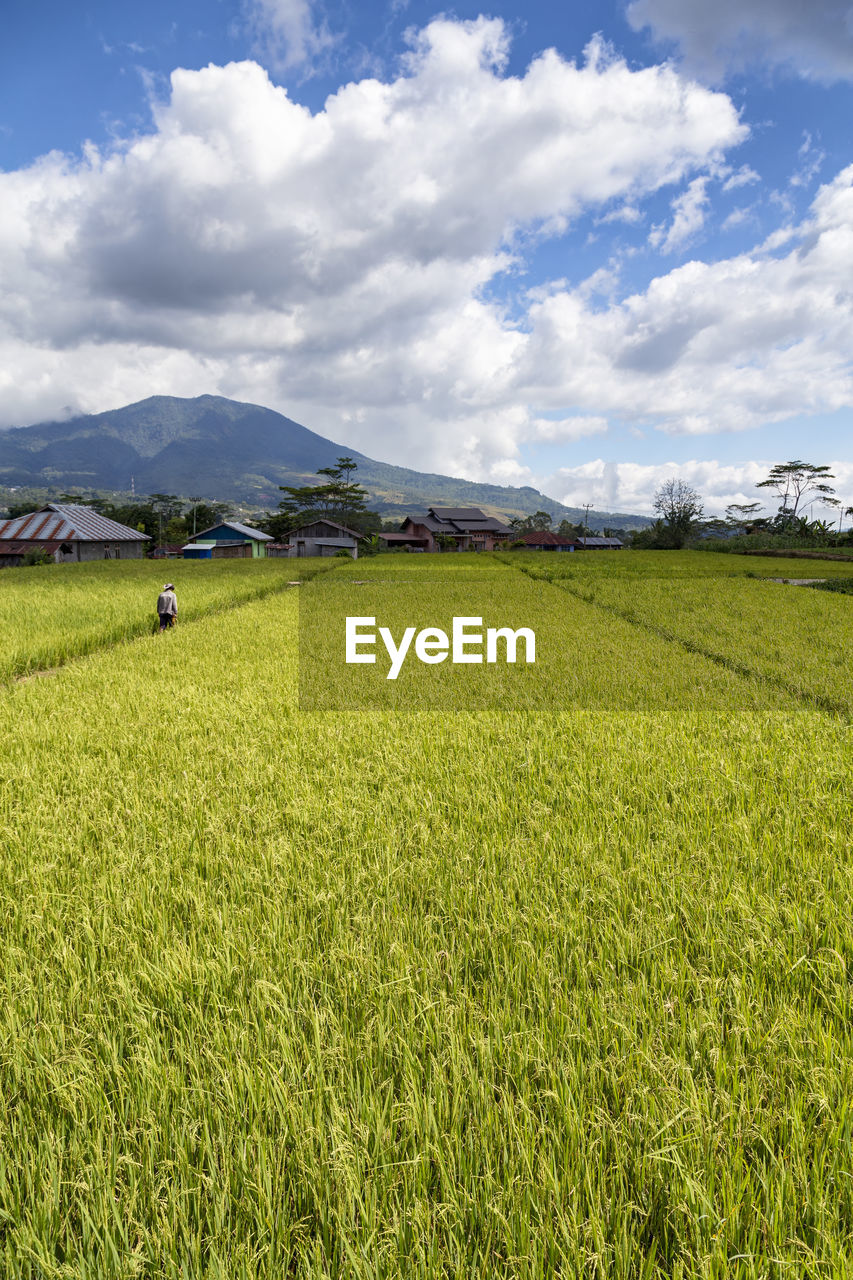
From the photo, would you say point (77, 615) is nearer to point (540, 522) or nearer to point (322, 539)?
point (322, 539)

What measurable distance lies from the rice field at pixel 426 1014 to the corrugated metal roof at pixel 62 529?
57977 millimetres

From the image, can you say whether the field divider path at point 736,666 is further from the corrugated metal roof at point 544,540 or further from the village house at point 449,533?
the corrugated metal roof at point 544,540

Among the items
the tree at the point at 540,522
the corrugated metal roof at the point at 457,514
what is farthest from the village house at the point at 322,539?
the tree at the point at 540,522

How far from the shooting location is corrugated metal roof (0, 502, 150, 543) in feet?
176

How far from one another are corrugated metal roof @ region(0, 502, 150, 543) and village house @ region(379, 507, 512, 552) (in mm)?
33757

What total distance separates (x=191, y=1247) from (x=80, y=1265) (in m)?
0.25

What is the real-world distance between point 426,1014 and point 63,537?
204ft

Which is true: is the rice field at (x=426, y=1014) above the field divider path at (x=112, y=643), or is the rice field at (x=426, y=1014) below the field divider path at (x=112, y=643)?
below

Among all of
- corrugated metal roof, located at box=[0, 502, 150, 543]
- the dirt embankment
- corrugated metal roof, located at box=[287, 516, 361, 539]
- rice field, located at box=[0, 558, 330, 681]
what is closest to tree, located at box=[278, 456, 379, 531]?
corrugated metal roof, located at box=[287, 516, 361, 539]

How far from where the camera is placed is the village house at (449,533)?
8088cm

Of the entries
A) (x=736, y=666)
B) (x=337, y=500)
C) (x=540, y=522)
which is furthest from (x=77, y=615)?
(x=540, y=522)

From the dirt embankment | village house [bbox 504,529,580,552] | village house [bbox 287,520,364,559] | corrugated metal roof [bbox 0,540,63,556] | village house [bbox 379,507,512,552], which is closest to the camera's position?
the dirt embankment

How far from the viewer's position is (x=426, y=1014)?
2.19m

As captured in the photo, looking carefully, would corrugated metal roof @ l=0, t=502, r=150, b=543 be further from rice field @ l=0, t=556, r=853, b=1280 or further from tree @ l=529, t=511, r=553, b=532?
tree @ l=529, t=511, r=553, b=532
